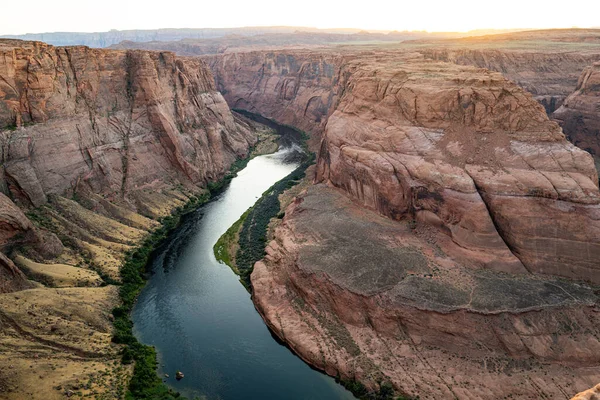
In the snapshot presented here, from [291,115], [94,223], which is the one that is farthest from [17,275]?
[291,115]

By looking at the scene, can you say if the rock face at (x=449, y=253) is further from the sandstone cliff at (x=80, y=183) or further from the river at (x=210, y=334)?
the sandstone cliff at (x=80, y=183)

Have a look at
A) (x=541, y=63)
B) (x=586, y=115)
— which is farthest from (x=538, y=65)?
(x=586, y=115)

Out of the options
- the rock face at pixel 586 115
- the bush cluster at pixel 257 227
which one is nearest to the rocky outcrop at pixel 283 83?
the bush cluster at pixel 257 227

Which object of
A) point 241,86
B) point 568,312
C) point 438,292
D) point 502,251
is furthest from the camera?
point 241,86

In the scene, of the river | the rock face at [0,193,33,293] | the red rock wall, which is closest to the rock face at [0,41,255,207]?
the rock face at [0,193,33,293]

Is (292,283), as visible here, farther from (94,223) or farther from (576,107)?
(576,107)

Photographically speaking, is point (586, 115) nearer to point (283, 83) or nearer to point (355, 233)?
point (355, 233)
